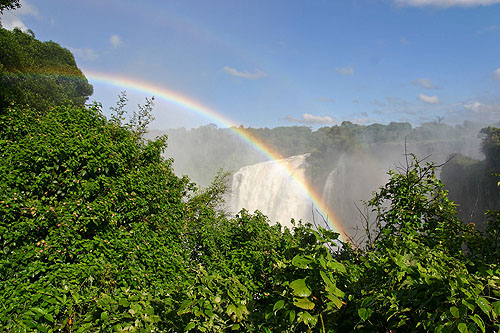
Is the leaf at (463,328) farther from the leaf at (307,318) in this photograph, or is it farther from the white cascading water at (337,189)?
the white cascading water at (337,189)

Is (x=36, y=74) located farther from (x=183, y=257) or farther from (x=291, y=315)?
(x=291, y=315)

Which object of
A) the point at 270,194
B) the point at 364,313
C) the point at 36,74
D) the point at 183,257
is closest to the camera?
the point at 364,313

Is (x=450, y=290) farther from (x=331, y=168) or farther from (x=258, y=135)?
(x=258, y=135)

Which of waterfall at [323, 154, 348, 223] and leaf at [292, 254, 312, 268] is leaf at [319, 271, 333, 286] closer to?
leaf at [292, 254, 312, 268]

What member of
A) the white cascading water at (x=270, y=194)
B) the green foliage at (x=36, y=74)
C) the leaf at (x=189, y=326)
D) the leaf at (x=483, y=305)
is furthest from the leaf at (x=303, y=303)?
the white cascading water at (x=270, y=194)

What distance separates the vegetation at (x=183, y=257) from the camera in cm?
164

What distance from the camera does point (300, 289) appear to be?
1.58 metres

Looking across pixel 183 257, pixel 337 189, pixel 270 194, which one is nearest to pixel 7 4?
pixel 183 257

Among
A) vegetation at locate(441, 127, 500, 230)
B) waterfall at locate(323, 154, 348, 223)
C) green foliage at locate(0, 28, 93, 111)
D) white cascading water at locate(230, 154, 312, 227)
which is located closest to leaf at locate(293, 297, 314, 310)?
green foliage at locate(0, 28, 93, 111)

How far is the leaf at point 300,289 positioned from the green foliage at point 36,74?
8843mm

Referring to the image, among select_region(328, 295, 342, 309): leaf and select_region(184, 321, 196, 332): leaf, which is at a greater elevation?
select_region(328, 295, 342, 309): leaf

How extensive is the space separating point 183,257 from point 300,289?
394 centimetres

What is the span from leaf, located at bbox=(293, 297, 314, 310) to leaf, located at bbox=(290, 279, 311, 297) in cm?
4

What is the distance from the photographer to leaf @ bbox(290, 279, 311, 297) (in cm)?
156
